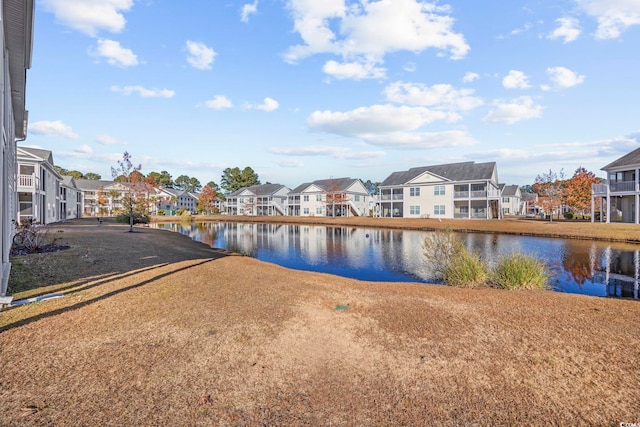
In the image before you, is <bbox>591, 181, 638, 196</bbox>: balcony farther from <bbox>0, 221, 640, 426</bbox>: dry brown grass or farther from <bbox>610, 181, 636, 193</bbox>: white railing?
<bbox>0, 221, 640, 426</bbox>: dry brown grass

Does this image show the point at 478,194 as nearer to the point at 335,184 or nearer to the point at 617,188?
the point at 617,188

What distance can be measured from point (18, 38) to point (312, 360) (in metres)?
13.0

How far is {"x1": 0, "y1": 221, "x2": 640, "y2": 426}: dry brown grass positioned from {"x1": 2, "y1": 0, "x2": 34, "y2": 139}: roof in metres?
7.56

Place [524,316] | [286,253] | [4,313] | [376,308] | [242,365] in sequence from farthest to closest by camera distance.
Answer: [286,253], [376,308], [524,316], [4,313], [242,365]

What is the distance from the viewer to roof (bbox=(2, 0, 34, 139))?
28.8ft

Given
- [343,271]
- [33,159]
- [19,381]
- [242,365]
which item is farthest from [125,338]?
[33,159]

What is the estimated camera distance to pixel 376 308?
7.62 meters

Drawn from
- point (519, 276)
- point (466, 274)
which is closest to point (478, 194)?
point (519, 276)

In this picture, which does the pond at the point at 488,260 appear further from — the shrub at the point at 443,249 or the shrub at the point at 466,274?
the shrub at the point at 466,274

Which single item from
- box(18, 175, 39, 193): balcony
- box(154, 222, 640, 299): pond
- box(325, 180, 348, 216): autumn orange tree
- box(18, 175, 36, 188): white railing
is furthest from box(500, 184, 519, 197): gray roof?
box(18, 175, 36, 188): white railing

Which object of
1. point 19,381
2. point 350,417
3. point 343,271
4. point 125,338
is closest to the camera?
point 350,417

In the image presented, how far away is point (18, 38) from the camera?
998 centimetres

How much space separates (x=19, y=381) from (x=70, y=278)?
5986 millimetres

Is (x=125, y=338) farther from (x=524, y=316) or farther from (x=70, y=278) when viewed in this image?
(x=524, y=316)
